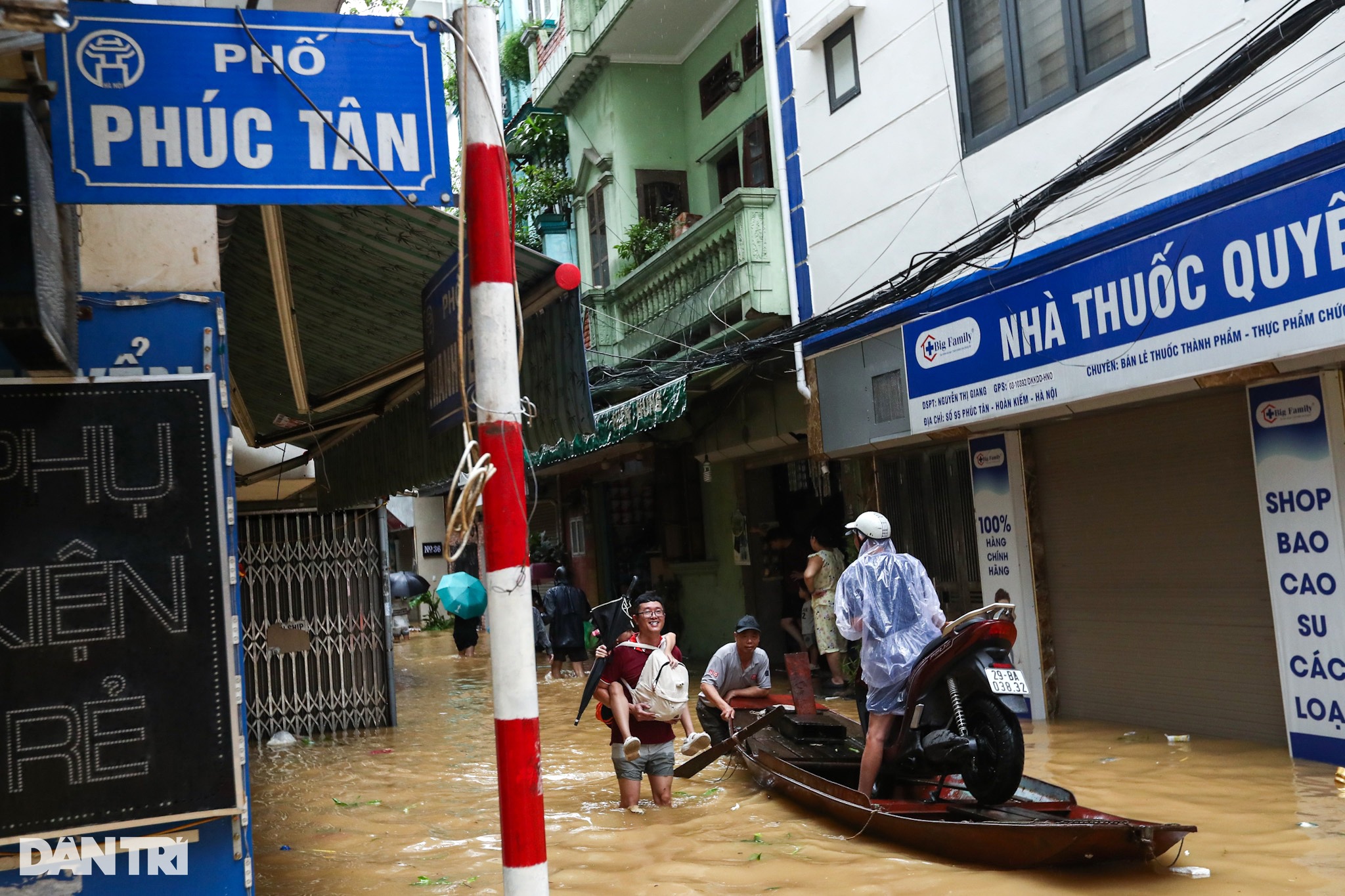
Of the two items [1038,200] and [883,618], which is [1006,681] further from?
[1038,200]

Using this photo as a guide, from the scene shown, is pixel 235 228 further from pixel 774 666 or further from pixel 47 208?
pixel 774 666

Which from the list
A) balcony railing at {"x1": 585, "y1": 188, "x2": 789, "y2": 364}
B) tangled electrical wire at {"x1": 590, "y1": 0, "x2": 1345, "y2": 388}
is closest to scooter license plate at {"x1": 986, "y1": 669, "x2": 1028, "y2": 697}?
tangled electrical wire at {"x1": 590, "y1": 0, "x2": 1345, "y2": 388}

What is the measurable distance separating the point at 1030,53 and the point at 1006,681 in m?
5.85

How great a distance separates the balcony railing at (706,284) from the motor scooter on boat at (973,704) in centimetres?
713

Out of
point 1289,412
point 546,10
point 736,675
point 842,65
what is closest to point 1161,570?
point 1289,412

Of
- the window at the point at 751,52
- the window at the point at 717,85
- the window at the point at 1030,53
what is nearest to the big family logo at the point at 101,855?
the window at the point at 1030,53

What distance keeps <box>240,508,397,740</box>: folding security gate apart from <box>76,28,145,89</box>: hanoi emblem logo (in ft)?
26.9

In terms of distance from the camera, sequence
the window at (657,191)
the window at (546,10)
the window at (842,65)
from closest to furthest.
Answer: the window at (842,65), the window at (657,191), the window at (546,10)

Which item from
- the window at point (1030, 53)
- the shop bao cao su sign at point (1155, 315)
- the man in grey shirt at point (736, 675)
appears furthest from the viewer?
the window at point (1030, 53)

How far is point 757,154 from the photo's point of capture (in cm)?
1447

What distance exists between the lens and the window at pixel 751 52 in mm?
14250

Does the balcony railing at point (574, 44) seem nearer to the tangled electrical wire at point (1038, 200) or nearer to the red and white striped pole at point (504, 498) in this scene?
the tangled electrical wire at point (1038, 200)

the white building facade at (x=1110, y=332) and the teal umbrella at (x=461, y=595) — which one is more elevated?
the white building facade at (x=1110, y=332)

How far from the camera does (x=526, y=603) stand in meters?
2.99
